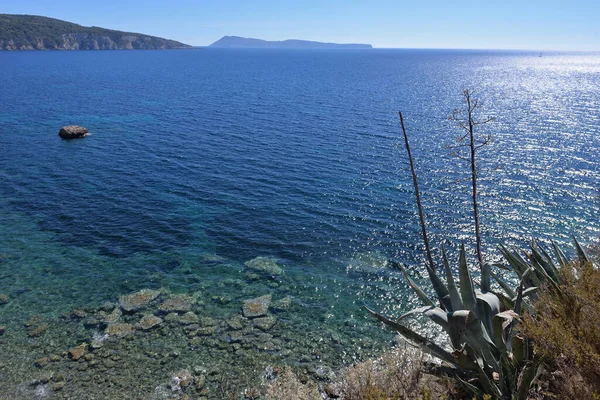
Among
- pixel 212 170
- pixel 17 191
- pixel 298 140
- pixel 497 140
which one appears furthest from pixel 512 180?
pixel 17 191

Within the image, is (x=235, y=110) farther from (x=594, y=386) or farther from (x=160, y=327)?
(x=594, y=386)

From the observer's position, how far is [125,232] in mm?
31359

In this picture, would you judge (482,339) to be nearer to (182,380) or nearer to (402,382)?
(402,382)

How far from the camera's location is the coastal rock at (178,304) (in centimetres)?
2252

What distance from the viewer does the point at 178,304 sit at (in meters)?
23.0

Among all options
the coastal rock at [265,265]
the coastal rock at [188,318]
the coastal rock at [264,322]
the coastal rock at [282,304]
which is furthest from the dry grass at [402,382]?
the coastal rock at [265,265]

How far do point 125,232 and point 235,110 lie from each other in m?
49.5

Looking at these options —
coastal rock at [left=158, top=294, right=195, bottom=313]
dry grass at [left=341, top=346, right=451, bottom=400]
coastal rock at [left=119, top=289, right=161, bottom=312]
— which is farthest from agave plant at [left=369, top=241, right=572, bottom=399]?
coastal rock at [left=119, top=289, right=161, bottom=312]

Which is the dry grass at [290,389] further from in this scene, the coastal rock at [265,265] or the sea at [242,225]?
the coastal rock at [265,265]

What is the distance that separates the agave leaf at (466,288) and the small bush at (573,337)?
1403 millimetres

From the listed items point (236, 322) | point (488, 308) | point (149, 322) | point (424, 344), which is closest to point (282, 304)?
point (236, 322)

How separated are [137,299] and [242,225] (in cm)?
1091

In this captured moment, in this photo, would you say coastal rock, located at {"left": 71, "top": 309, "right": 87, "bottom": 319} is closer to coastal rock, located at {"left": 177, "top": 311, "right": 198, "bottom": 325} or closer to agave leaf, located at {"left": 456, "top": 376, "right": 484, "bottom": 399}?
coastal rock, located at {"left": 177, "top": 311, "right": 198, "bottom": 325}

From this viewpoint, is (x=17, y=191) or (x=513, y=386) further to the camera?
(x=17, y=191)
